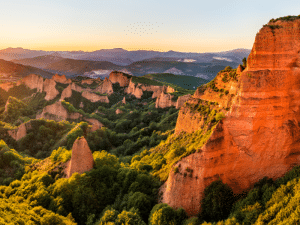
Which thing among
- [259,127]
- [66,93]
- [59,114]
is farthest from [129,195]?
[66,93]

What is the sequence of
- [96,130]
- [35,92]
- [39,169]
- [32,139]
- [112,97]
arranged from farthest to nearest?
[112,97] < [35,92] < [96,130] < [32,139] < [39,169]

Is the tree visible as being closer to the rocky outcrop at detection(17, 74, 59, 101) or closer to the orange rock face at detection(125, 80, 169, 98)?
the rocky outcrop at detection(17, 74, 59, 101)

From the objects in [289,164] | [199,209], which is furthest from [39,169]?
[289,164]

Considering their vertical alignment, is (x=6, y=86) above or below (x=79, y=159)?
above

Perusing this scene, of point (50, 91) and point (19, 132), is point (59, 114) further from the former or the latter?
point (50, 91)

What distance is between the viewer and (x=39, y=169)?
3027 cm

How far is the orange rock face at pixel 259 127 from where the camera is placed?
1538cm

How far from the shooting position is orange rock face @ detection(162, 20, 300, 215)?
1538cm

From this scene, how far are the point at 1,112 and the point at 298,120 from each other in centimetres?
9324

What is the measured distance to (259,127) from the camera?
629 inches

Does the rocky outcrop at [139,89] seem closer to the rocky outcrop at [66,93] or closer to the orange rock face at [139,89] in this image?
the orange rock face at [139,89]

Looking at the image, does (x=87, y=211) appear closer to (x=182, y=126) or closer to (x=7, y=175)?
(x=182, y=126)

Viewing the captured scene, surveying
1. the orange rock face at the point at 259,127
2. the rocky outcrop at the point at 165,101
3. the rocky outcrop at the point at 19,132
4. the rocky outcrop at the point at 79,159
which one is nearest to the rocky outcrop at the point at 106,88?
the rocky outcrop at the point at 165,101

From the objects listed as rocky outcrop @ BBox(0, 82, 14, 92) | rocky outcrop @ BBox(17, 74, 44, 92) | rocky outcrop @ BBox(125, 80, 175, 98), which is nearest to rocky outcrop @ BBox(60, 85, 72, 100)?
rocky outcrop @ BBox(17, 74, 44, 92)
